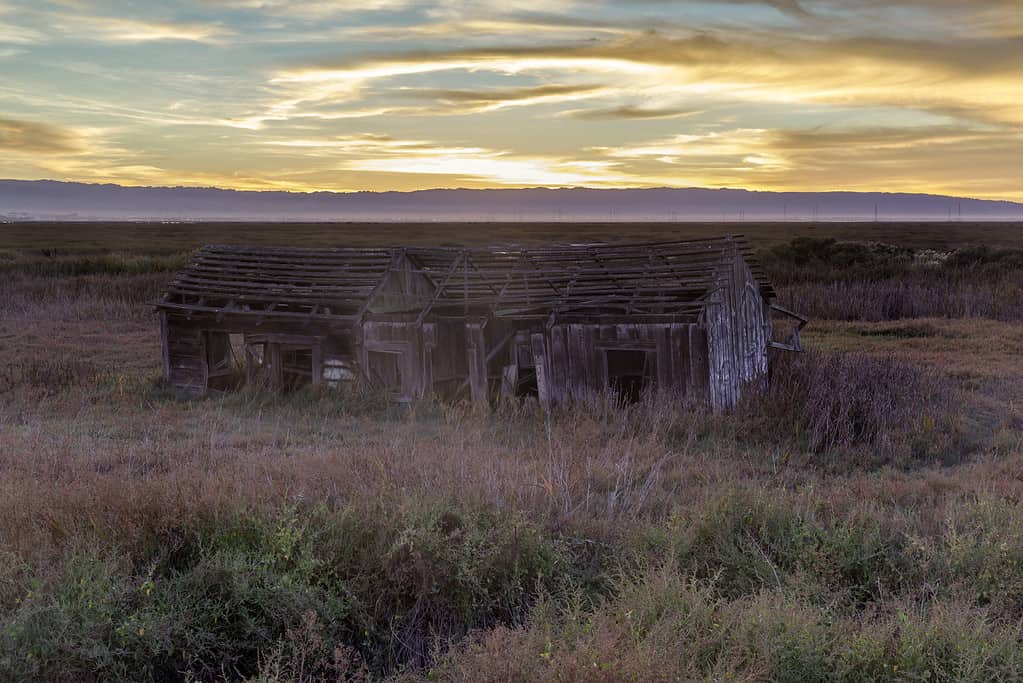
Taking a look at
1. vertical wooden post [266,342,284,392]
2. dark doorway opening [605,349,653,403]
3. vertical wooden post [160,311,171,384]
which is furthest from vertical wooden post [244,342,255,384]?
dark doorway opening [605,349,653,403]

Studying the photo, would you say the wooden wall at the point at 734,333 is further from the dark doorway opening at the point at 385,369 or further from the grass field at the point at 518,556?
the dark doorway opening at the point at 385,369

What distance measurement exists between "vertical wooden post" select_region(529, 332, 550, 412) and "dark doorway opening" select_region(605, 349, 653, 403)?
135 cm

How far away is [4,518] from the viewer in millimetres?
7574

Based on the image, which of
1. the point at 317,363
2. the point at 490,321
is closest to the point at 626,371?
the point at 490,321

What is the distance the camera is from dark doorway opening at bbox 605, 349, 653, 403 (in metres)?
17.8

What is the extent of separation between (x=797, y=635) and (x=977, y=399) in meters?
13.7

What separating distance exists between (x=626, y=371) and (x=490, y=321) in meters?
3.13

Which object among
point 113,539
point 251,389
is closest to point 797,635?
point 113,539

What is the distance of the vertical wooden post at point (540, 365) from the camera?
17.7 meters

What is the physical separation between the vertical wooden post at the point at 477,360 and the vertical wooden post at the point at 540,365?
1.09 meters

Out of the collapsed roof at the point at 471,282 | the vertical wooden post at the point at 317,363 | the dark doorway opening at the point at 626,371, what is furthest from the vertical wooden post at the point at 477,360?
the vertical wooden post at the point at 317,363

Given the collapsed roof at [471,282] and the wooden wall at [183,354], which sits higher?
the collapsed roof at [471,282]

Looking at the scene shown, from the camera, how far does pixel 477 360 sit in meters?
18.5

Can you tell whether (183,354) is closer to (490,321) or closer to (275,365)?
(275,365)
